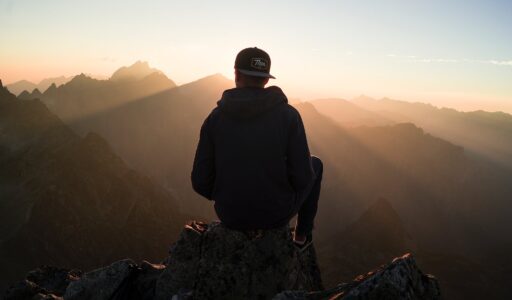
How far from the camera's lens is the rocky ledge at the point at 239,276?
3.85 m

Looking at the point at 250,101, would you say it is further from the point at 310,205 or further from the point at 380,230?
the point at 380,230

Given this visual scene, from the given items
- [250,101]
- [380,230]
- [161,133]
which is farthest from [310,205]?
[161,133]

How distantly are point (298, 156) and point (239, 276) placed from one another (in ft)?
5.94

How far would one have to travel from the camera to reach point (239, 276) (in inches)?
186

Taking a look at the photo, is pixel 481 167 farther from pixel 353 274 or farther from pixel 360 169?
pixel 353 274

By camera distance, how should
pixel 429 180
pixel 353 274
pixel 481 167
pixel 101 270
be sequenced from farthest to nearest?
pixel 481 167, pixel 429 180, pixel 353 274, pixel 101 270

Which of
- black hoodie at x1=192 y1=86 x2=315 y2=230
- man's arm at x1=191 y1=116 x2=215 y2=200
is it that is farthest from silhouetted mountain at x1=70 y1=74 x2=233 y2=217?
black hoodie at x1=192 y1=86 x2=315 y2=230

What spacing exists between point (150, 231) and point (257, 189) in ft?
252

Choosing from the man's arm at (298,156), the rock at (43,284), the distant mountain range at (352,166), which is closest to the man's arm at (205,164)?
the man's arm at (298,156)

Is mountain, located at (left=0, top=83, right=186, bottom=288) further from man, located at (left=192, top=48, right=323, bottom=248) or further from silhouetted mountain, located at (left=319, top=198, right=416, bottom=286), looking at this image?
man, located at (left=192, top=48, right=323, bottom=248)

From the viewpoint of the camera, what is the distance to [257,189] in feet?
13.6

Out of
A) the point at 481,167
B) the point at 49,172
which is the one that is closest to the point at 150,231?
the point at 49,172

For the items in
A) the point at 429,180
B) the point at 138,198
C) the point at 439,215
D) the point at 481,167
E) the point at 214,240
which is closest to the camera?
the point at 214,240

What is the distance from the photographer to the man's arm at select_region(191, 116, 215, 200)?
4.31 m
